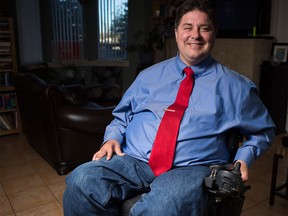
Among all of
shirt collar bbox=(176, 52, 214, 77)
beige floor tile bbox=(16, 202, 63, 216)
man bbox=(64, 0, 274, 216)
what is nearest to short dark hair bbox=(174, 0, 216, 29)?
man bbox=(64, 0, 274, 216)

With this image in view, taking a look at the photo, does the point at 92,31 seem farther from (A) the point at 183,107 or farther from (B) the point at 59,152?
(A) the point at 183,107

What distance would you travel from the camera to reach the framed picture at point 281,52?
3.56 m

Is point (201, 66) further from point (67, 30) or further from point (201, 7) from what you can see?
point (67, 30)

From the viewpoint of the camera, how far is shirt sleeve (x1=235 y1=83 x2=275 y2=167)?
4.00 ft

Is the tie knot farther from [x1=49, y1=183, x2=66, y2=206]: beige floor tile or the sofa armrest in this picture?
[x1=49, y1=183, x2=66, y2=206]: beige floor tile

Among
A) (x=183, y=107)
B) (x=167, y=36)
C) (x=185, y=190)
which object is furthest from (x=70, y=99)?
(x=167, y=36)

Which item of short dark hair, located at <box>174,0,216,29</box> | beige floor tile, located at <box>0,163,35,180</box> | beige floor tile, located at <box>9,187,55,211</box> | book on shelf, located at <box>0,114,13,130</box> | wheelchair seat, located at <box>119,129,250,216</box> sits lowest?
beige floor tile, located at <box>0,163,35,180</box>

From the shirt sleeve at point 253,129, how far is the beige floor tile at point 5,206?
155 centimetres

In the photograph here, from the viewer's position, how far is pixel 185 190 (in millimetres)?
1021

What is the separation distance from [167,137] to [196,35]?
0.44m

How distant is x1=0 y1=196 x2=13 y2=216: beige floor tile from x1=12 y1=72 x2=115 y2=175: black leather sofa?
1.60 ft

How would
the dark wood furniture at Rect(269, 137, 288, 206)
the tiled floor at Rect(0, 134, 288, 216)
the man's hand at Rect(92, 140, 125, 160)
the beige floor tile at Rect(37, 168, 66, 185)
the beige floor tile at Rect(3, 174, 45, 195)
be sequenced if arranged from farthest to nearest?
the beige floor tile at Rect(37, 168, 66, 185) → the beige floor tile at Rect(3, 174, 45, 195) → the tiled floor at Rect(0, 134, 288, 216) → the dark wood furniture at Rect(269, 137, 288, 206) → the man's hand at Rect(92, 140, 125, 160)

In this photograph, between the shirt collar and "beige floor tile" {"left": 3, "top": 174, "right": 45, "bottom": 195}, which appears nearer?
the shirt collar

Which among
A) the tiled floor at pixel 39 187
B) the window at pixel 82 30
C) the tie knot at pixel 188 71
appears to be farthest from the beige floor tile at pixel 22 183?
the window at pixel 82 30
